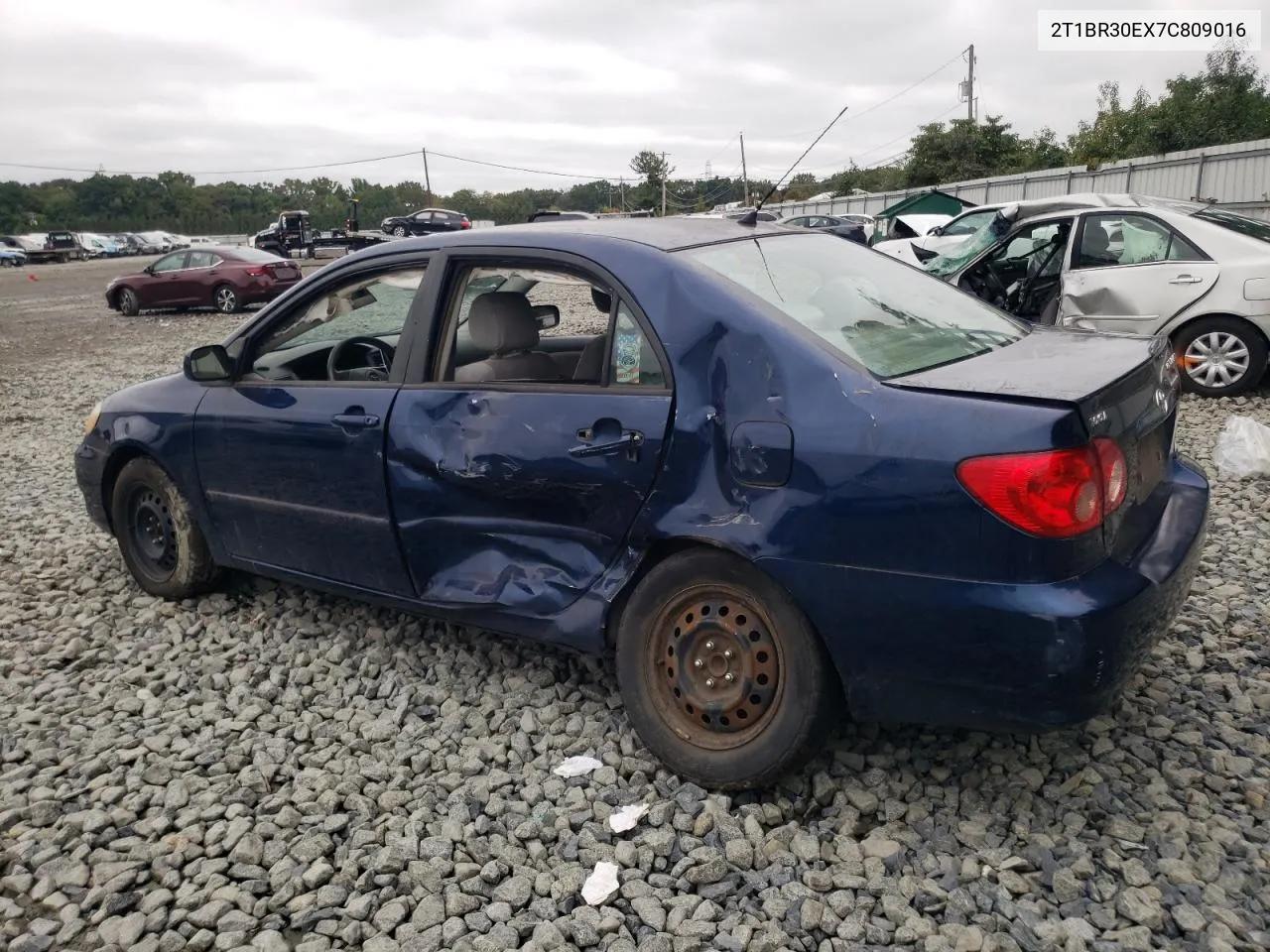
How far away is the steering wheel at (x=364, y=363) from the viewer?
389 centimetres

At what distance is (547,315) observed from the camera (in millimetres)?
3865

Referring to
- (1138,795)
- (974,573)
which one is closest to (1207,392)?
(1138,795)

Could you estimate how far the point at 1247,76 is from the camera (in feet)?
108

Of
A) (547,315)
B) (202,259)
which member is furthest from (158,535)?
(202,259)

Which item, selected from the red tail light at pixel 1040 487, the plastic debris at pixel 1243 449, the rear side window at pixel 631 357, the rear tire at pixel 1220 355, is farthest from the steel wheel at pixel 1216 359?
the rear side window at pixel 631 357

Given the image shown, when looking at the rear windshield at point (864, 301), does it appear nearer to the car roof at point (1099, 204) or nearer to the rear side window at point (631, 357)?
the rear side window at point (631, 357)

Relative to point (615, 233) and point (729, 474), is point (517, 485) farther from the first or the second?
point (615, 233)

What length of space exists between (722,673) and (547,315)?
1677mm

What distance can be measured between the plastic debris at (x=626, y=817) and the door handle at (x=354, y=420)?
1.56 meters

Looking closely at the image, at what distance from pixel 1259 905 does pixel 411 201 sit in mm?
88788

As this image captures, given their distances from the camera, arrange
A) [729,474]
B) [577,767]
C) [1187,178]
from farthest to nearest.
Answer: [1187,178] < [577,767] < [729,474]

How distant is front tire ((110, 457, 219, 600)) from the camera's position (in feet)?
14.6

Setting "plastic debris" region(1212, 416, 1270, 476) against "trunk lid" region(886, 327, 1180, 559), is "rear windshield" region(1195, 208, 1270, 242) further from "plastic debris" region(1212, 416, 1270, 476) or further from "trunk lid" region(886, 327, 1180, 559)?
"trunk lid" region(886, 327, 1180, 559)

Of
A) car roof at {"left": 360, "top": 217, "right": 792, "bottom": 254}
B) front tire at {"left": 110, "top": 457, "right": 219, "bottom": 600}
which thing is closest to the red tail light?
car roof at {"left": 360, "top": 217, "right": 792, "bottom": 254}
